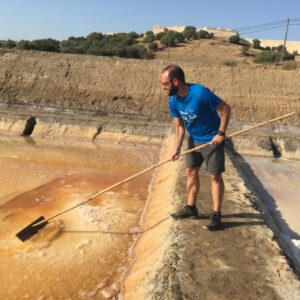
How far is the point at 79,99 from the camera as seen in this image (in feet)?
38.0

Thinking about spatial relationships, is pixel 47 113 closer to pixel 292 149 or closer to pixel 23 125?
pixel 23 125

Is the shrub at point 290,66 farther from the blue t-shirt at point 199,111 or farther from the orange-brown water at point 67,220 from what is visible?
the blue t-shirt at point 199,111

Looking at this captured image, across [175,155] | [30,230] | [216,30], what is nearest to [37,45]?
[30,230]

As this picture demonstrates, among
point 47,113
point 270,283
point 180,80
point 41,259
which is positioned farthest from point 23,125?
point 270,283

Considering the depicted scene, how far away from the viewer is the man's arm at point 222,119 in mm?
3699

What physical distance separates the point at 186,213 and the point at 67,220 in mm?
1558

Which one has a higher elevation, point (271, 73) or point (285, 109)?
point (271, 73)

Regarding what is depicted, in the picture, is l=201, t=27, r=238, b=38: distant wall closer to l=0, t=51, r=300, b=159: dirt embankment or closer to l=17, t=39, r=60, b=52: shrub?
l=17, t=39, r=60, b=52: shrub

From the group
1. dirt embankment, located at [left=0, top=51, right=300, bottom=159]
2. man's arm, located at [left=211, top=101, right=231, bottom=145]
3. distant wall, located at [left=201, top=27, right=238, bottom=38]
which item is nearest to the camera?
man's arm, located at [left=211, top=101, right=231, bottom=145]

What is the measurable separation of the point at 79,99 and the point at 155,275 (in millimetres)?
8701

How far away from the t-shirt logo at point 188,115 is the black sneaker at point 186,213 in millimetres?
940

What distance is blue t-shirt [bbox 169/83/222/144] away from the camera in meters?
3.71

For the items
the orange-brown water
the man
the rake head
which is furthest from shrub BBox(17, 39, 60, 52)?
the man

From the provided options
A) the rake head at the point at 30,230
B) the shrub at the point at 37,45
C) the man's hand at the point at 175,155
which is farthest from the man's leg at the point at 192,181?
the shrub at the point at 37,45
